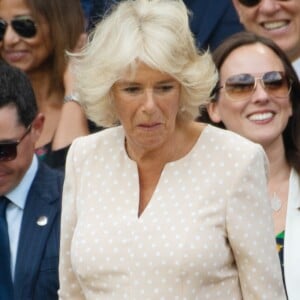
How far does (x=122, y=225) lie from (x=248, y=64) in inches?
57.4

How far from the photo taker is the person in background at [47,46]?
5672 mm

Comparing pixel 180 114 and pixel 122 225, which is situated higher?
pixel 180 114

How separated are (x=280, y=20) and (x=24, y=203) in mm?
1837

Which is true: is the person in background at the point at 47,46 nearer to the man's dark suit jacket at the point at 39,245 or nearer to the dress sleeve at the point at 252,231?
the man's dark suit jacket at the point at 39,245

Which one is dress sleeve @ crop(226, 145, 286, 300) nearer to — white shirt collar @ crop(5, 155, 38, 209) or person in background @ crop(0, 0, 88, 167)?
white shirt collar @ crop(5, 155, 38, 209)

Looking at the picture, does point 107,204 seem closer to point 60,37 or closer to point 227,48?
point 227,48

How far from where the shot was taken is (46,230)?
442cm

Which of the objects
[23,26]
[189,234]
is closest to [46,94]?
[23,26]

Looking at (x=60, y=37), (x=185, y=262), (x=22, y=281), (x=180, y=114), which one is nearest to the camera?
(x=185, y=262)

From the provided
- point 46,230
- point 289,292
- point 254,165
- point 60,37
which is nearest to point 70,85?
point 60,37

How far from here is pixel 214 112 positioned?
16.4 ft

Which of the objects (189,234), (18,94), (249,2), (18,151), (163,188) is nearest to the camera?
(189,234)

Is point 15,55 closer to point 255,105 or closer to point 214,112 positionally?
point 214,112

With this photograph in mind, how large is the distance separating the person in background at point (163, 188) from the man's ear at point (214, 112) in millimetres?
1156
